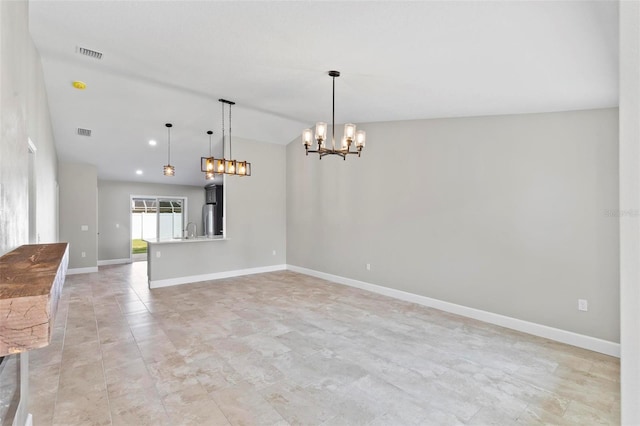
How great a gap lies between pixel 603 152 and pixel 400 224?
2580mm

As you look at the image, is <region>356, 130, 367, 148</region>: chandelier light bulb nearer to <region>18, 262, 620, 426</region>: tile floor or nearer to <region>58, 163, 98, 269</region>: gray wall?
<region>18, 262, 620, 426</region>: tile floor

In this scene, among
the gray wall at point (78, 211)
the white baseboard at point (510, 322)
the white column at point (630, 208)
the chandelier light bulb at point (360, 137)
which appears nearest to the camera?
the white column at point (630, 208)

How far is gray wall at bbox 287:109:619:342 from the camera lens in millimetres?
3285

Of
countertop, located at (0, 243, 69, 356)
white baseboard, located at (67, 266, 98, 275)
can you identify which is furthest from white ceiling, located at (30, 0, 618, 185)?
white baseboard, located at (67, 266, 98, 275)

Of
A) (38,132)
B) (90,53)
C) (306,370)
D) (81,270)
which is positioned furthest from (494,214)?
(81,270)

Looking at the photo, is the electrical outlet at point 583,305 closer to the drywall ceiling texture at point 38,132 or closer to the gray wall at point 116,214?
the drywall ceiling texture at point 38,132

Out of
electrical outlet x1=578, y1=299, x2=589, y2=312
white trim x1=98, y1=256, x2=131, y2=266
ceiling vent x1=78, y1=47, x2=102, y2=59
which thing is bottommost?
white trim x1=98, y1=256, x2=131, y2=266

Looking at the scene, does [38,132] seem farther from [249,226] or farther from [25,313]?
[249,226]

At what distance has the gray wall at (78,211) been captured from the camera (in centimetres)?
706

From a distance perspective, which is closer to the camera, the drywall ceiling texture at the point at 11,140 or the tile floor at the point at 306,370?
the drywall ceiling texture at the point at 11,140

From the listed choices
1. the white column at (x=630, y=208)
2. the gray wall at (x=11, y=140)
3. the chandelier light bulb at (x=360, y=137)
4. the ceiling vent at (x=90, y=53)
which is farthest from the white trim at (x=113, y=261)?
the white column at (x=630, y=208)

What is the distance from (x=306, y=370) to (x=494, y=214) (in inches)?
117

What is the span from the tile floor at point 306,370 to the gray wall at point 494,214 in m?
0.51

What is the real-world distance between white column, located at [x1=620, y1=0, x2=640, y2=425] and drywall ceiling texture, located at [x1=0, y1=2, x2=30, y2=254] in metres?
2.26
